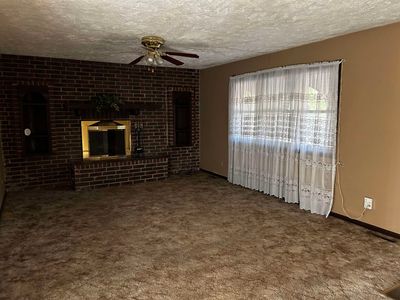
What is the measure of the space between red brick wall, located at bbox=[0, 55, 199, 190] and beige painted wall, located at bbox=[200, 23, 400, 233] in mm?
3280

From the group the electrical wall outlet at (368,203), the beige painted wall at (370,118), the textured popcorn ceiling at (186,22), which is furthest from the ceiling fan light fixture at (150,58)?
the electrical wall outlet at (368,203)

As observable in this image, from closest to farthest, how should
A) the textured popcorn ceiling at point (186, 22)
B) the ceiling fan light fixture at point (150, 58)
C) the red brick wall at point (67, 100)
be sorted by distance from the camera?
the textured popcorn ceiling at point (186, 22) → the ceiling fan light fixture at point (150, 58) → the red brick wall at point (67, 100)

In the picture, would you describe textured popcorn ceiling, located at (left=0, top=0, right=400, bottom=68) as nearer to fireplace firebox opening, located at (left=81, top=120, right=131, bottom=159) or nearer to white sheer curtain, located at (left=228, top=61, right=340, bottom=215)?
white sheer curtain, located at (left=228, top=61, right=340, bottom=215)

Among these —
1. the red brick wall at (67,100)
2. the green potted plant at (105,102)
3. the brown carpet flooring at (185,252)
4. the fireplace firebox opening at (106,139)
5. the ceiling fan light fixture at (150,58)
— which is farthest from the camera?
the fireplace firebox opening at (106,139)

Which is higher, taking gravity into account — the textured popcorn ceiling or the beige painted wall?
the textured popcorn ceiling

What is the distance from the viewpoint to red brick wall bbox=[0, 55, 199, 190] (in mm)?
5117

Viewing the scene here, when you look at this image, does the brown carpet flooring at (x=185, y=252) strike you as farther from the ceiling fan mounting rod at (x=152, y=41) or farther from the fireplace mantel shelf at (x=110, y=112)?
the ceiling fan mounting rod at (x=152, y=41)

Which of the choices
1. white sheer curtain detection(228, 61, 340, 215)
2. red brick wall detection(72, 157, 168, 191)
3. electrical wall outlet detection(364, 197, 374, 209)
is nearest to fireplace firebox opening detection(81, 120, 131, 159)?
red brick wall detection(72, 157, 168, 191)

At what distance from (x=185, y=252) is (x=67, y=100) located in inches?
157

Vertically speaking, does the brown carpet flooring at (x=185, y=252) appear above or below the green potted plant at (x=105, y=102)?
below

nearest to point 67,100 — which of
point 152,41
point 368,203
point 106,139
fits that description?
point 106,139

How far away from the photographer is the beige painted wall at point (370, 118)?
10.6 feet

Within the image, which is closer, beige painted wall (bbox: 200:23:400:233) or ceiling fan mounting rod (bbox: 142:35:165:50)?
beige painted wall (bbox: 200:23:400:233)

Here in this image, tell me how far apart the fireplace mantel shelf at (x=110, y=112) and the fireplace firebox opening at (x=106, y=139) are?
0.56 ft
